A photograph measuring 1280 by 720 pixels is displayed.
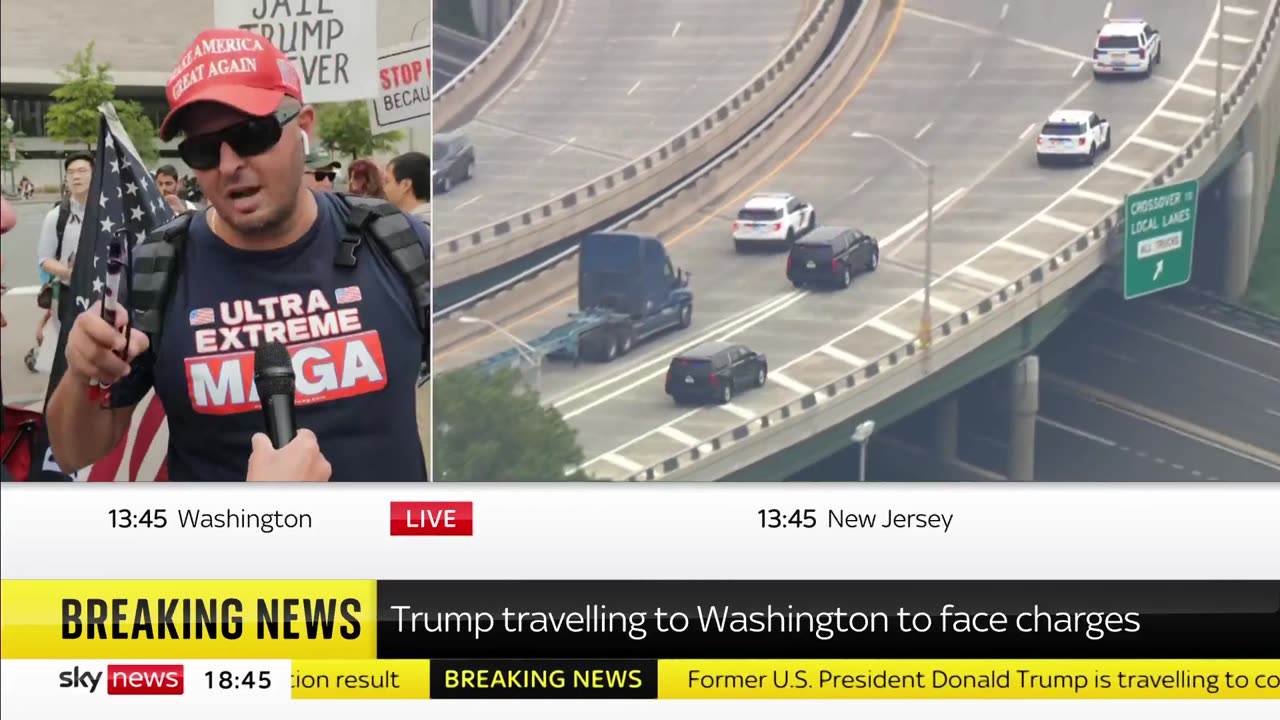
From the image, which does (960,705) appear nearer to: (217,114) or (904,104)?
(904,104)

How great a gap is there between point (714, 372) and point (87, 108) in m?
2.23

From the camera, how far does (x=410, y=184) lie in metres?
5.62

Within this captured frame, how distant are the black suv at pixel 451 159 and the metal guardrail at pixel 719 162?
0.33m

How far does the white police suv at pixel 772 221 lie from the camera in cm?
504

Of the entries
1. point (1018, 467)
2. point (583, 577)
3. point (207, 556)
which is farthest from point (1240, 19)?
point (207, 556)

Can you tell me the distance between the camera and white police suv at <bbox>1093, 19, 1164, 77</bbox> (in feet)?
16.8

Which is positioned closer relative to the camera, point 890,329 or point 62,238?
point 890,329

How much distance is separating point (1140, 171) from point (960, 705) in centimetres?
169

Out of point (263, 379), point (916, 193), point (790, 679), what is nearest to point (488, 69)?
point (916, 193)

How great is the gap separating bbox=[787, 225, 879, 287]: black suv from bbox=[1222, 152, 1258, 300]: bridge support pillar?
3.40 ft

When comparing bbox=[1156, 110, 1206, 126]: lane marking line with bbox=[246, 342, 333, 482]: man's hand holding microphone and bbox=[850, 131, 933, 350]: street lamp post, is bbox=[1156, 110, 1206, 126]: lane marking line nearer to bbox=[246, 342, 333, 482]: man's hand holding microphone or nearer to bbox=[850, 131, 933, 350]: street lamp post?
bbox=[850, 131, 933, 350]: street lamp post

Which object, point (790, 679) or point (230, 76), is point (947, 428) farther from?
point (230, 76)

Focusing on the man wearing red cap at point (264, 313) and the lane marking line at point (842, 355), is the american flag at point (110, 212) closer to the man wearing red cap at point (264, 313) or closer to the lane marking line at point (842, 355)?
the man wearing red cap at point (264, 313)

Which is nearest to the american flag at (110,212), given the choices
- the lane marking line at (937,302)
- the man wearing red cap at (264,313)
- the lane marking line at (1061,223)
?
the man wearing red cap at (264,313)
